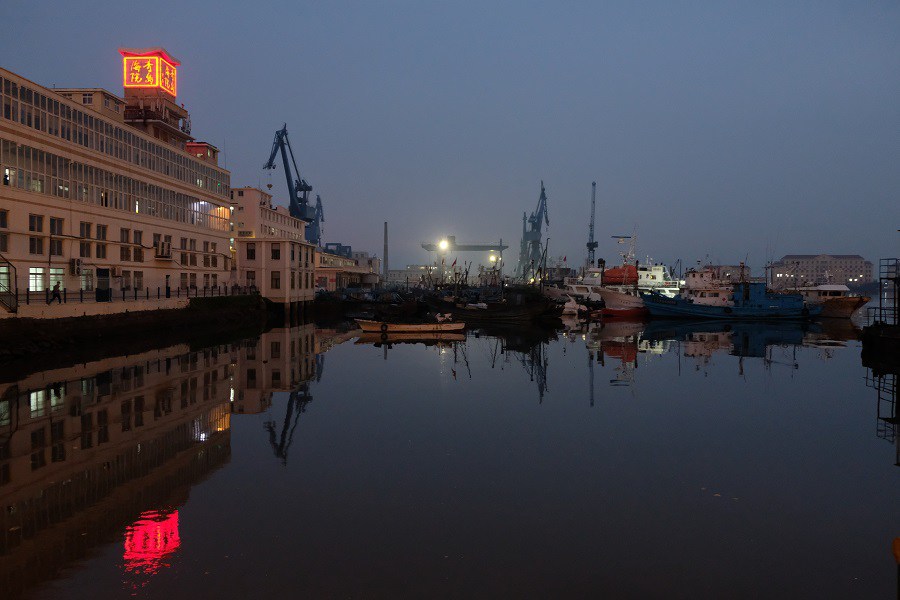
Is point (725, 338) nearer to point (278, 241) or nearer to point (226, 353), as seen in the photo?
point (226, 353)

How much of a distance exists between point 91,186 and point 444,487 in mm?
36875

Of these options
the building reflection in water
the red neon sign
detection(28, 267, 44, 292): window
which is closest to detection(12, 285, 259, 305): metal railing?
detection(28, 267, 44, 292): window

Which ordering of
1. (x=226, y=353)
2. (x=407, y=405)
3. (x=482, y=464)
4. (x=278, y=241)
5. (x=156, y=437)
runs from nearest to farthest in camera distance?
(x=482, y=464)
(x=156, y=437)
(x=407, y=405)
(x=226, y=353)
(x=278, y=241)

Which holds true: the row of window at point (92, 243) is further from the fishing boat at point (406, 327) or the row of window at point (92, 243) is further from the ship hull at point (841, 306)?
the ship hull at point (841, 306)

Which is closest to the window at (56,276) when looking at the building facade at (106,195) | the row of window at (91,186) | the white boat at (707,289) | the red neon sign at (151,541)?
the building facade at (106,195)

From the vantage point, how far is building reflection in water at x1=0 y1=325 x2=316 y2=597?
8414 millimetres

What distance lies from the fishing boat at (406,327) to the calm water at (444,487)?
17980 mm

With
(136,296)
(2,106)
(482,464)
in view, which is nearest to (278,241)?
(136,296)

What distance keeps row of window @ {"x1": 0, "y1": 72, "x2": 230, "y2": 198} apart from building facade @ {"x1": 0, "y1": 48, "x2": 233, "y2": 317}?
0.07 meters

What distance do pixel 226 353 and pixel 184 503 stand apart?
2092 centimetres

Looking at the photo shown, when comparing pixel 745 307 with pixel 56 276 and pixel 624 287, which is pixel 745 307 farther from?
pixel 56 276

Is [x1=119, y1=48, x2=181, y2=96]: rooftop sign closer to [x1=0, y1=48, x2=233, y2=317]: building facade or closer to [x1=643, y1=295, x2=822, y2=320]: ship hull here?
[x1=0, y1=48, x2=233, y2=317]: building facade

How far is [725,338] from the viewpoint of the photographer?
40688 mm

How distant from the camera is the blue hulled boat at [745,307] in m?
58.3
